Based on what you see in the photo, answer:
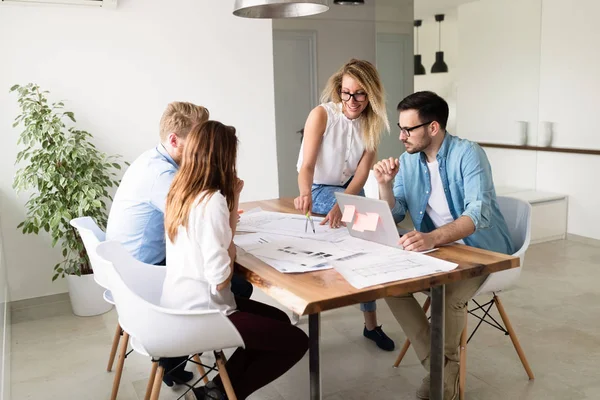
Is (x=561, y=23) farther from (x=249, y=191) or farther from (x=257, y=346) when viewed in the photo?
(x=257, y=346)

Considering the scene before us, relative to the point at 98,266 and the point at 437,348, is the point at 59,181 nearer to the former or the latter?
the point at 98,266

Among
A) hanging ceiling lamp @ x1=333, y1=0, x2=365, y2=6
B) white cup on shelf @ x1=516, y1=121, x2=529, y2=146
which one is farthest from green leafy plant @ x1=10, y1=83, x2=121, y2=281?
white cup on shelf @ x1=516, y1=121, x2=529, y2=146

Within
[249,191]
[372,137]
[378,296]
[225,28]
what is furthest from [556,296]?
[225,28]

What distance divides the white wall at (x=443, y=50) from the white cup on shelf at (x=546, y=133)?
0.88 m

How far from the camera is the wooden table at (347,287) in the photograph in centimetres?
159

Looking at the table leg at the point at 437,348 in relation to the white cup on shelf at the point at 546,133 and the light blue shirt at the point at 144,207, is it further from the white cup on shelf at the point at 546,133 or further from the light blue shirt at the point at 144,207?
the white cup on shelf at the point at 546,133

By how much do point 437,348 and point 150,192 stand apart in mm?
1235

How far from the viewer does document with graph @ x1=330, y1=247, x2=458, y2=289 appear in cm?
170

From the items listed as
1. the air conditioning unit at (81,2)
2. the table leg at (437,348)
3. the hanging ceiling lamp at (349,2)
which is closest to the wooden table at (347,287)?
the table leg at (437,348)

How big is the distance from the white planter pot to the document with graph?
218cm

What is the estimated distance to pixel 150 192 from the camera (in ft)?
7.45

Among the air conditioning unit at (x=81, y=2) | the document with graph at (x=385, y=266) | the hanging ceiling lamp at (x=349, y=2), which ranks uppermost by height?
the hanging ceiling lamp at (x=349, y=2)

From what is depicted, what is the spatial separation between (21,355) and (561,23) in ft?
16.4

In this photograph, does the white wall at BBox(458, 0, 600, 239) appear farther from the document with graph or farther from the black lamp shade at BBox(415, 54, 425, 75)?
the document with graph
